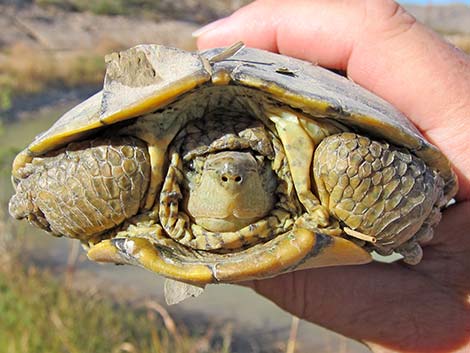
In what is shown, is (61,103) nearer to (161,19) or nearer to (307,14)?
(307,14)

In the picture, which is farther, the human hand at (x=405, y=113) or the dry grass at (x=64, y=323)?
the dry grass at (x=64, y=323)

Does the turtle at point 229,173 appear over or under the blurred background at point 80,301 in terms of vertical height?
over

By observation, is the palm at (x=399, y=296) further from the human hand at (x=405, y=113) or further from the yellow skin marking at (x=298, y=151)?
the yellow skin marking at (x=298, y=151)

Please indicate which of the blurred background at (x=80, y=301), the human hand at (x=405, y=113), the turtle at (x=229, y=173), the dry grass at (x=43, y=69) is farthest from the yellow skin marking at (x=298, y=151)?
the dry grass at (x=43, y=69)

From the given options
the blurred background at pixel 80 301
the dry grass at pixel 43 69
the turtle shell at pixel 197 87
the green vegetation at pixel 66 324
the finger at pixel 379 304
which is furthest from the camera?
the dry grass at pixel 43 69

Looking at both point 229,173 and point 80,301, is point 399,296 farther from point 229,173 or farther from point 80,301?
point 80,301

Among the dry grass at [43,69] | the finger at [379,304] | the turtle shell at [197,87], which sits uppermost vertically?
the turtle shell at [197,87]

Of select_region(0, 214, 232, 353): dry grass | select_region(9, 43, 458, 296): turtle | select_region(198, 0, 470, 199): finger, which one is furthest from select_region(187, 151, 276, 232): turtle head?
select_region(0, 214, 232, 353): dry grass
